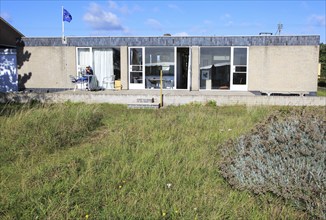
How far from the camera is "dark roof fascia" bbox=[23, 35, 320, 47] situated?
18980 mm

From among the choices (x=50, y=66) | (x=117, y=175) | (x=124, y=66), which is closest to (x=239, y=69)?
(x=124, y=66)

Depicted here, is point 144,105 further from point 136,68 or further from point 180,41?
point 180,41

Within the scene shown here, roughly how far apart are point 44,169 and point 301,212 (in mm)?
3938

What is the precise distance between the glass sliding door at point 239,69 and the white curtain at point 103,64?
767 cm

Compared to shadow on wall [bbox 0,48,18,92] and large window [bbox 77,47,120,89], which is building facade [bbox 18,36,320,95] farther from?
shadow on wall [bbox 0,48,18,92]

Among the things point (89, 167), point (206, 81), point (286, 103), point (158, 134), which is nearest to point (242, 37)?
point (206, 81)

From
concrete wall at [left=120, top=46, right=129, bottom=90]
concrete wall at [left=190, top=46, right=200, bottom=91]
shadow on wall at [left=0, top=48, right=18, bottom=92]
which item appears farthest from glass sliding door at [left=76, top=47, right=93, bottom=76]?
concrete wall at [left=190, top=46, right=200, bottom=91]

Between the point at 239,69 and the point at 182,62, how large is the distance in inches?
149

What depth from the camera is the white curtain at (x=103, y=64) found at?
20562mm

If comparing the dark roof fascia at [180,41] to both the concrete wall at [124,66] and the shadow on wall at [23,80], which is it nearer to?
the concrete wall at [124,66]

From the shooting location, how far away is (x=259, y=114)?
10734 millimetres

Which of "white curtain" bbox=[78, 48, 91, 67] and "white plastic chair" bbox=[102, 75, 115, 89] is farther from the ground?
"white curtain" bbox=[78, 48, 91, 67]

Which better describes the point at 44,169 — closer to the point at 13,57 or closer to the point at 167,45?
the point at 167,45

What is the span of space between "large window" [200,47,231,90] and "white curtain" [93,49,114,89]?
5.80 meters
